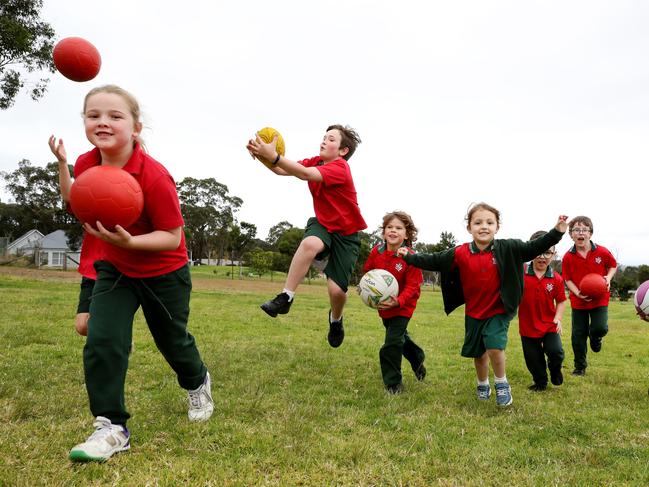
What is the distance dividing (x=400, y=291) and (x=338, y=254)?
999mm

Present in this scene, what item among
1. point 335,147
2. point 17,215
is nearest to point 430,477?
point 335,147

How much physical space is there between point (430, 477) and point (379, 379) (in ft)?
10.9

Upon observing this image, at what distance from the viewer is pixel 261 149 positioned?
4723 mm

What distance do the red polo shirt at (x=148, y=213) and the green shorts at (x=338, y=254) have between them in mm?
2118

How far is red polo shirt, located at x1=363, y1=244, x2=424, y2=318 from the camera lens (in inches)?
236

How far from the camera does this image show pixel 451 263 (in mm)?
5656

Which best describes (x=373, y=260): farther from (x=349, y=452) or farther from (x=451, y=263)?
(x=349, y=452)

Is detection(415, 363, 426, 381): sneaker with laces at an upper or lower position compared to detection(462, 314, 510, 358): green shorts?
lower

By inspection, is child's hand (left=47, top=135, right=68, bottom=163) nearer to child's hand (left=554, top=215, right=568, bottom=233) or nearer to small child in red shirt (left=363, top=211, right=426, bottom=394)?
small child in red shirt (left=363, top=211, right=426, bottom=394)

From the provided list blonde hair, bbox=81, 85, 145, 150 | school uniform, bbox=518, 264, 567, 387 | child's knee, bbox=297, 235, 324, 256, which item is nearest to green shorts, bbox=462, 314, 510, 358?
school uniform, bbox=518, 264, 567, 387

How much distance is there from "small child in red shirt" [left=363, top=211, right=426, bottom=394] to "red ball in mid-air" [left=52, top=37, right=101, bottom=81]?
364cm

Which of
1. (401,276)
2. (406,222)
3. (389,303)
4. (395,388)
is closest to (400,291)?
(401,276)

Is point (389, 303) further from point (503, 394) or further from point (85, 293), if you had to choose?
point (85, 293)

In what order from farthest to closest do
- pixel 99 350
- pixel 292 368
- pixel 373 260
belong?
pixel 292 368 → pixel 373 260 → pixel 99 350
